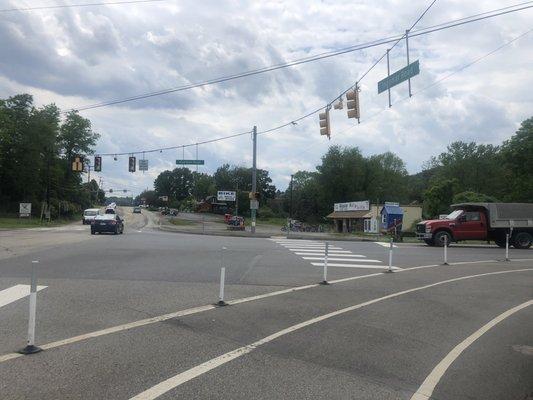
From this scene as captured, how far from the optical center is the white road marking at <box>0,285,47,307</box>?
9672 mm

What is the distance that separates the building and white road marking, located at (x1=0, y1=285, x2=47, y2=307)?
168 feet

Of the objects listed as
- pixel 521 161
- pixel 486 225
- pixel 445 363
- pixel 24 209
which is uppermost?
pixel 521 161

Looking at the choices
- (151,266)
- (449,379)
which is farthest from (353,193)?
(449,379)

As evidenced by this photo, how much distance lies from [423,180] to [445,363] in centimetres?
14547

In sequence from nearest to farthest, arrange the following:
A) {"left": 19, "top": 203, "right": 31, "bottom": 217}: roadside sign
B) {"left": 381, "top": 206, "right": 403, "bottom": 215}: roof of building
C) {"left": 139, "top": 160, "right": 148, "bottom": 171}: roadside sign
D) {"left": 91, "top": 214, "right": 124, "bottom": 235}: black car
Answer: {"left": 91, "top": 214, "right": 124, "bottom": 235}: black car
{"left": 139, "top": 160, "right": 148, "bottom": 171}: roadside sign
{"left": 19, "top": 203, "right": 31, "bottom": 217}: roadside sign
{"left": 381, "top": 206, "right": 403, "bottom": 215}: roof of building

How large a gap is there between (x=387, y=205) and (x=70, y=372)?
59.4 metres

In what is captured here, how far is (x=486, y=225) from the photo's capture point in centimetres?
2897

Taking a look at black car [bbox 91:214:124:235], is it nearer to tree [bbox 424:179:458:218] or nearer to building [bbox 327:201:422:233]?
building [bbox 327:201:422:233]

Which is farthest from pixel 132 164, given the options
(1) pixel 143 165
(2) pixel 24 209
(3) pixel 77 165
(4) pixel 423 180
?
(4) pixel 423 180

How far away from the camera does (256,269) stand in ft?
50.7

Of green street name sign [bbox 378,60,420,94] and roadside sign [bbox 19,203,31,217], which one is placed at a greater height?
green street name sign [bbox 378,60,420,94]

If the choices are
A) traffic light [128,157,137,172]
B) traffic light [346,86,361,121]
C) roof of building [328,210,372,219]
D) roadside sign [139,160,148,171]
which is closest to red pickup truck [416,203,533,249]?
traffic light [346,86,361,121]

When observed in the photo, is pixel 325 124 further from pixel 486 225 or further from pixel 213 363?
Answer: pixel 213 363

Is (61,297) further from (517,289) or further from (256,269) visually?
(517,289)
